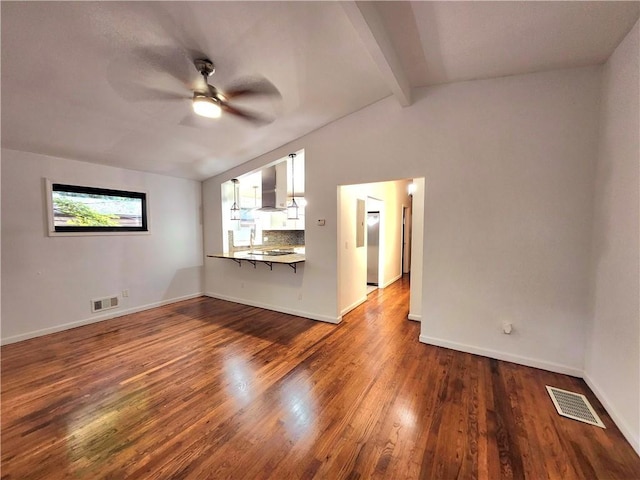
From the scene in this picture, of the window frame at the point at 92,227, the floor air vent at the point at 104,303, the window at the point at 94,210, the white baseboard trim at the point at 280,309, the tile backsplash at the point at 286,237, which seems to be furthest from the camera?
the tile backsplash at the point at 286,237

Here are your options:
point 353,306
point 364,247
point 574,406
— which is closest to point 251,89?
point 364,247

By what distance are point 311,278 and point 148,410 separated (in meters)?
2.41

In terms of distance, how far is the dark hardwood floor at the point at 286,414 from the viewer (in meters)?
1.53

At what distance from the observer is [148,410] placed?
2.02 meters

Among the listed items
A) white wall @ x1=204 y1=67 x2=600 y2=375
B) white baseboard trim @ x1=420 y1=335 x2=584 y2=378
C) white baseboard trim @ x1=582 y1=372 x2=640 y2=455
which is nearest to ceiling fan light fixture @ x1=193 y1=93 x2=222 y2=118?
white wall @ x1=204 y1=67 x2=600 y2=375

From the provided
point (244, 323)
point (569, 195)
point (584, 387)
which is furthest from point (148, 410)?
point (569, 195)

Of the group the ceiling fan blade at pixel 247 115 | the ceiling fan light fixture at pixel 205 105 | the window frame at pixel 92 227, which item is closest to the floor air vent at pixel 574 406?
the ceiling fan light fixture at pixel 205 105

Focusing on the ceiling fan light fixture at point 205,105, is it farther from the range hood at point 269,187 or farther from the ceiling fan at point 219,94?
the range hood at point 269,187

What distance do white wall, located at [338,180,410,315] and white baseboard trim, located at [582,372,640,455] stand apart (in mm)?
2651

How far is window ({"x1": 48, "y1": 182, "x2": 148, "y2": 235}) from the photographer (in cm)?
358

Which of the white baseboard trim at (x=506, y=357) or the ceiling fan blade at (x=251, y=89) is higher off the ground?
the ceiling fan blade at (x=251, y=89)

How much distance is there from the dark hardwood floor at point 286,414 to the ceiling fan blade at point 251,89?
8.99ft

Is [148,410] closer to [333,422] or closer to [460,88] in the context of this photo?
[333,422]

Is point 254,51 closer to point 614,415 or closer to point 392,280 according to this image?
point 614,415
